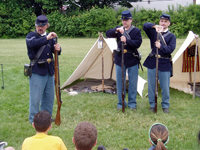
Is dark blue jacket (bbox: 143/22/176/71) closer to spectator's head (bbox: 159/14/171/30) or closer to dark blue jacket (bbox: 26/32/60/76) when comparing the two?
spectator's head (bbox: 159/14/171/30)

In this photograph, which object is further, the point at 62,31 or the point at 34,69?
the point at 62,31

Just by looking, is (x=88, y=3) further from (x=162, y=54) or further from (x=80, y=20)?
(x=162, y=54)

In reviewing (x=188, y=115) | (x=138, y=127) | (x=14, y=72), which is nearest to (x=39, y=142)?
(x=138, y=127)

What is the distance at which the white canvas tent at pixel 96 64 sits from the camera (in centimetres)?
625

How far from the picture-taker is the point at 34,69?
12.7 ft

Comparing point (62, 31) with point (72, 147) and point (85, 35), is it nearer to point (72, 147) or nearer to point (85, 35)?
point (85, 35)

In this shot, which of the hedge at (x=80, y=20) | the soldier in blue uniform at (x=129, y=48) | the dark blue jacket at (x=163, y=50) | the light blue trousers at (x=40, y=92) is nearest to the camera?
the light blue trousers at (x=40, y=92)

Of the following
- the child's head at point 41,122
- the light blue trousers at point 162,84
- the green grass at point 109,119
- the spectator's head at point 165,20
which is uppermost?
the spectator's head at point 165,20

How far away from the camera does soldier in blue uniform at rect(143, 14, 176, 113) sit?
4.44m

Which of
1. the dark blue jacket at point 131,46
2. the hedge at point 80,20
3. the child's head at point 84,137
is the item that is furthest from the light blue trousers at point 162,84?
the hedge at point 80,20

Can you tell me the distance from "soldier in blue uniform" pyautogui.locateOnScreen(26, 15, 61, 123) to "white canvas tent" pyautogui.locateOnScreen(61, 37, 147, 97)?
2.34 meters

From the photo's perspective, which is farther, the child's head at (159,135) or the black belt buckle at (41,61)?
the black belt buckle at (41,61)

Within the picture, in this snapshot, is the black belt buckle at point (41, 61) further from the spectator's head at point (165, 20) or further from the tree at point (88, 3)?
the tree at point (88, 3)

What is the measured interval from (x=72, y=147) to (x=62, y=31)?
2235 cm
